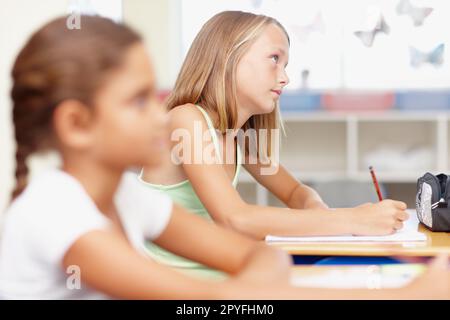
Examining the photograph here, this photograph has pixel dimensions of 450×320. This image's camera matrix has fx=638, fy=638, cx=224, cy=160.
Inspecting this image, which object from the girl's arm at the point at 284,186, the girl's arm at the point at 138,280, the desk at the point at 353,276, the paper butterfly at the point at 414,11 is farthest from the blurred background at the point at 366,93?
the girl's arm at the point at 138,280

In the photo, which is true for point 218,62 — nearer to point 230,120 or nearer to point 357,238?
point 230,120

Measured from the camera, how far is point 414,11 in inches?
93.7

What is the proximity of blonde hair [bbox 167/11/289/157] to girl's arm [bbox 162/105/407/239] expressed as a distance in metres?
0.04

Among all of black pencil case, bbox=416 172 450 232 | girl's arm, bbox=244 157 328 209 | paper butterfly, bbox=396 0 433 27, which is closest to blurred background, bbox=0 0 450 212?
paper butterfly, bbox=396 0 433 27

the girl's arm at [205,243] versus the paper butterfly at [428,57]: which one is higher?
the paper butterfly at [428,57]

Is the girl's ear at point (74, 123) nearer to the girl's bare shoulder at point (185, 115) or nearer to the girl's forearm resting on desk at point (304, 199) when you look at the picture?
the girl's bare shoulder at point (185, 115)

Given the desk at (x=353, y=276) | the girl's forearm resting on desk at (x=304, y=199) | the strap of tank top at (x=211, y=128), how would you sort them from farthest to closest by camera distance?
the girl's forearm resting on desk at (x=304, y=199) < the strap of tank top at (x=211, y=128) < the desk at (x=353, y=276)

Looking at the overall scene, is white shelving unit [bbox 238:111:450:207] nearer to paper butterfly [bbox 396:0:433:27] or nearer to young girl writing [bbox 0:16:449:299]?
paper butterfly [bbox 396:0:433:27]

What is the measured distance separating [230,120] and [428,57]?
1765 mm

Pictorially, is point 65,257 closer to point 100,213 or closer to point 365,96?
point 100,213

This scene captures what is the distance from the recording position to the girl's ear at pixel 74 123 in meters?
0.35

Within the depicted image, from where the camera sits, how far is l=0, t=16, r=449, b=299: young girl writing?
1.16ft

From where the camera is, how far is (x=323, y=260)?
759 millimetres

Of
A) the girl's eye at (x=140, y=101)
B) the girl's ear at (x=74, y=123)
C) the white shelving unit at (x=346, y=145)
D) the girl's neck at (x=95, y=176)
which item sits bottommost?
the white shelving unit at (x=346, y=145)
